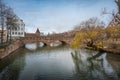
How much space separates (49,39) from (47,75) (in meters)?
53.6

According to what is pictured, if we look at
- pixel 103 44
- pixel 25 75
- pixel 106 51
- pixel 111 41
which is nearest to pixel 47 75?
pixel 25 75

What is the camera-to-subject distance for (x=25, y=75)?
22375mm

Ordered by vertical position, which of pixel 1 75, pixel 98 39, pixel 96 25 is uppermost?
pixel 96 25

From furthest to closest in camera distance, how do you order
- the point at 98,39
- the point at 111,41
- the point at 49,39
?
the point at 49,39
the point at 111,41
the point at 98,39

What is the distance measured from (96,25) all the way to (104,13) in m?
21.5

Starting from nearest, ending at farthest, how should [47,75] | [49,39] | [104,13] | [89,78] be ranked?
[89,78], [47,75], [104,13], [49,39]

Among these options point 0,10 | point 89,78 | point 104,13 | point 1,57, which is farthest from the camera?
point 0,10

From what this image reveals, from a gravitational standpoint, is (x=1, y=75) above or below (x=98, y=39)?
below

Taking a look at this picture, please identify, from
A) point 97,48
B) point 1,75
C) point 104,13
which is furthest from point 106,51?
point 1,75

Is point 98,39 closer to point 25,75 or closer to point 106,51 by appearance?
point 106,51

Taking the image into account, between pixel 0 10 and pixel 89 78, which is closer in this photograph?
pixel 89 78

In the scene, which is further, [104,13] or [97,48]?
[97,48]

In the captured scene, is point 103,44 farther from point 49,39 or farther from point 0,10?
point 49,39

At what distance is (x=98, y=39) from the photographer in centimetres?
4422
